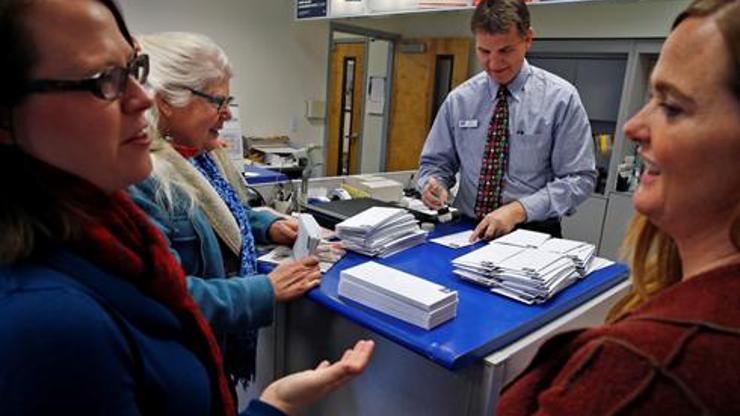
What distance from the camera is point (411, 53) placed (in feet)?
18.2

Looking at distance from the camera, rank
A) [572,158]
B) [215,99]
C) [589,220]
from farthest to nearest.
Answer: [589,220] < [572,158] < [215,99]

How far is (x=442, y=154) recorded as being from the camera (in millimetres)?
2326

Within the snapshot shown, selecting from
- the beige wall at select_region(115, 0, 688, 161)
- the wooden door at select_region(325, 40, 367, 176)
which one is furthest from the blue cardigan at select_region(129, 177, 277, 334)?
the wooden door at select_region(325, 40, 367, 176)

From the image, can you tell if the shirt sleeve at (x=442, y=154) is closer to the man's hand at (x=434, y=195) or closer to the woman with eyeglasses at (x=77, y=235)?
the man's hand at (x=434, y=195)

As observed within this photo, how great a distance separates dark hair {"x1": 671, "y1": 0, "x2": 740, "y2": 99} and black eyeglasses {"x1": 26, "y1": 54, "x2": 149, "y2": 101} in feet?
2.37

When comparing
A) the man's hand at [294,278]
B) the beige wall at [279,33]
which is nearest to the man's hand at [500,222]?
the man's hand at [294,278]

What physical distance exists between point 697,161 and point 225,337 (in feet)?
3.73

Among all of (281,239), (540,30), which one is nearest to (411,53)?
(540,30)

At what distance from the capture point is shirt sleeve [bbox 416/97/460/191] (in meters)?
2.29

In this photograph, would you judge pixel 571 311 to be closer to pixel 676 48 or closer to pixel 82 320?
pixel 676 48

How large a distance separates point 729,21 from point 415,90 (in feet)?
16.6

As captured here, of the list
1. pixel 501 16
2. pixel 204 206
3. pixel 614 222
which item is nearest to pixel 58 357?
pixel 204 206

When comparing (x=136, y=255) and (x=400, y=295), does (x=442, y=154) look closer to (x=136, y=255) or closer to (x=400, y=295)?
(x=400, y=295)

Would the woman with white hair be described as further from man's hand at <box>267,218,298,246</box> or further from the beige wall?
the beige wall
